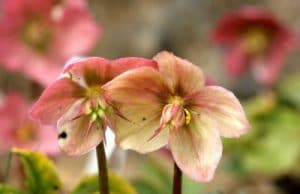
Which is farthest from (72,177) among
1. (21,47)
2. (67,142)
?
(67,142)

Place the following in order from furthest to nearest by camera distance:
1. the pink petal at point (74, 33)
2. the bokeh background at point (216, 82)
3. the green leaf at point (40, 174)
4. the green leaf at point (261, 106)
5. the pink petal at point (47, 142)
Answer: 1. the green leaf at point (261, 106)
2. the bokeh background at point (216, 82)
3. the pink petal at point (74, 33)
4. the pink petal at point (47, 142)
5. the green leaf at point (40, 174)

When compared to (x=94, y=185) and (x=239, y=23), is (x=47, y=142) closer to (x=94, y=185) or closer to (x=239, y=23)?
(x=94, y=185)

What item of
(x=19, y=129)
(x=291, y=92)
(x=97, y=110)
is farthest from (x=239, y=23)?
(x=97, y=110)

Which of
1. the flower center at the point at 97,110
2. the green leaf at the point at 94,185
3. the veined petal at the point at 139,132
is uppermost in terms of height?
the flower center at the point at 97,110

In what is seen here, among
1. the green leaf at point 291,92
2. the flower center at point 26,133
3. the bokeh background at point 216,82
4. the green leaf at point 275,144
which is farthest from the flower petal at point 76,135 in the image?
the green leaf at point 291,92

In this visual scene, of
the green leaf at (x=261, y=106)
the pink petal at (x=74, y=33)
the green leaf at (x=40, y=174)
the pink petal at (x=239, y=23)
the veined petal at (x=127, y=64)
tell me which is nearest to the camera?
the veined petal at (x=127, y=64)

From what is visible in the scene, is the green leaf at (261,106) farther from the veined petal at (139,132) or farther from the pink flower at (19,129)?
the veined petal at (139,132)

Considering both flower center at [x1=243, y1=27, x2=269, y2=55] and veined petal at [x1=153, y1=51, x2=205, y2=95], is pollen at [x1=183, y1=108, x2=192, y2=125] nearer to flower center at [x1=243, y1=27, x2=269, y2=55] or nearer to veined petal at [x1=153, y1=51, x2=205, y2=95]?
veined petal at [x1=153, y1=51, x2=205, y2=95]

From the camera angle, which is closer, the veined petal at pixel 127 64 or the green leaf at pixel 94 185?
the veined petal at pixel 127 64
